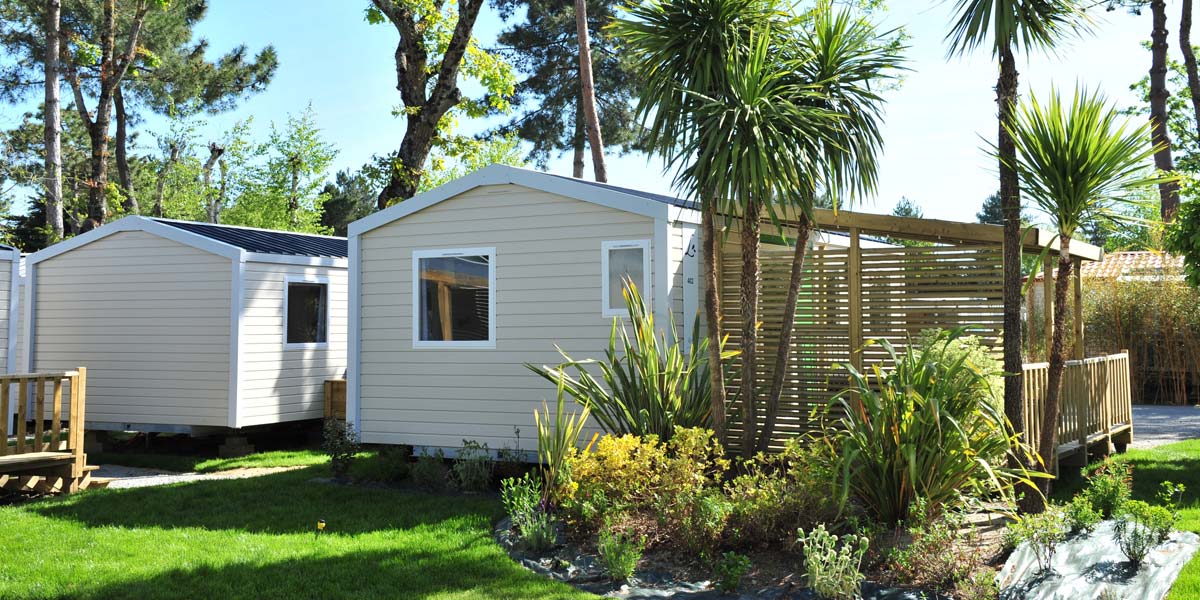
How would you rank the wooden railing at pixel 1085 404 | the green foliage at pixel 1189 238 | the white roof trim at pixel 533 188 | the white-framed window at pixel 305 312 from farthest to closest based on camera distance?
the white-framed window at pixel 305 312 < the green foliage at pixel 1189 238 < the white roof trim at pixel 533 188 < the wooden railing at pixel 1085 404

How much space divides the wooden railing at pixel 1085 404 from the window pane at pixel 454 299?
4.69m

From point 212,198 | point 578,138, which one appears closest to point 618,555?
point 578,138

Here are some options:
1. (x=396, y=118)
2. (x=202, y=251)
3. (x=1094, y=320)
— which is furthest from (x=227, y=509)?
(x=1094, y=320)

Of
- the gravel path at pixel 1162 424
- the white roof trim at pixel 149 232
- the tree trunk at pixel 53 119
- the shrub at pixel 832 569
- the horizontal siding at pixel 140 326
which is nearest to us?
the shrub at pixel 832 569

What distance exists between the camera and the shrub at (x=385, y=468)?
29.6 feet

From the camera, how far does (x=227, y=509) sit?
8102 millimetres

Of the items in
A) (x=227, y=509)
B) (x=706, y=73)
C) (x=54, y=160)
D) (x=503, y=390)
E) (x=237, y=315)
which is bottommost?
(x=227, y=509)

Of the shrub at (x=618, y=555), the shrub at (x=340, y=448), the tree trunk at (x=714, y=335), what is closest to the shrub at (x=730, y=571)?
the shrub at (x=618, y=555)

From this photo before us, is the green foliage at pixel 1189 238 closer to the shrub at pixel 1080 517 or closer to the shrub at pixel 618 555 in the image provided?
the shrub at pixel 1080 517

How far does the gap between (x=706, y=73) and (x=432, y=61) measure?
11.3 metres

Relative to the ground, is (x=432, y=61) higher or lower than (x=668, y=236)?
higher

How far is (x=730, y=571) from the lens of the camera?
530cm

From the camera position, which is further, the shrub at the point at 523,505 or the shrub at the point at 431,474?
the shrub at the point at 431,474

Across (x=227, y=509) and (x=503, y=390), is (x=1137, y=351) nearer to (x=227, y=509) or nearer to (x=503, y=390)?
(x=503, y=390)
